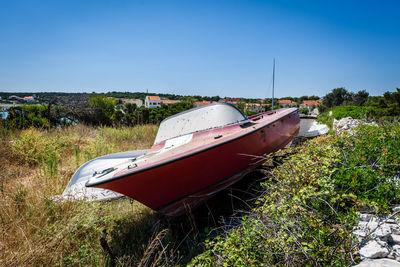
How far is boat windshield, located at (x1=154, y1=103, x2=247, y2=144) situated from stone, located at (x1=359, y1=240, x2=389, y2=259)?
8.16ft

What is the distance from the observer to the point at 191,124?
3.74 m

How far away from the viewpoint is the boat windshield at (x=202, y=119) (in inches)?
142

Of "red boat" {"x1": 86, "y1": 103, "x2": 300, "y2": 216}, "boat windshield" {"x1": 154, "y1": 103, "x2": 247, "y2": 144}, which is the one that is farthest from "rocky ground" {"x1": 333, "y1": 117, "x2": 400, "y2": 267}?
"boat windshield" {"x1": 154, "y1": 103, "x2": 247, "y2": 144}

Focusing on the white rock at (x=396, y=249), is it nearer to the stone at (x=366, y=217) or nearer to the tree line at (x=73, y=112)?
the stone at (x=366, y=217)

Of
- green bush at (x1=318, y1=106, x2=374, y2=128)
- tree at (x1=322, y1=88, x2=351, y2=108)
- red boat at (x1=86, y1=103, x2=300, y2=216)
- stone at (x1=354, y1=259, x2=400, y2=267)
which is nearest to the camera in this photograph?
stone at (x1=354, y1=259, x2=400, y2=267)

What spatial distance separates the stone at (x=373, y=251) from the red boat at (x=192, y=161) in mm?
1534

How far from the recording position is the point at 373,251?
53.2 inches

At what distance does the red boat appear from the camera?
7.58 feet

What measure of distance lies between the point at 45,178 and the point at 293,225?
3637mm

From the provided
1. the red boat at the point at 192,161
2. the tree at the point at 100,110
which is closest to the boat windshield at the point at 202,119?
the red boat at the point at 192,161

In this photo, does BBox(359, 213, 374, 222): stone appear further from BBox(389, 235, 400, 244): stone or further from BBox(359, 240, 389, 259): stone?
BBox(359, 240, 389, 259): stone

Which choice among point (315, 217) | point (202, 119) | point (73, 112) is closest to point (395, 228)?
point (315, 217)

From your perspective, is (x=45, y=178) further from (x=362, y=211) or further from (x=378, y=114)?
(x=378, y=114)

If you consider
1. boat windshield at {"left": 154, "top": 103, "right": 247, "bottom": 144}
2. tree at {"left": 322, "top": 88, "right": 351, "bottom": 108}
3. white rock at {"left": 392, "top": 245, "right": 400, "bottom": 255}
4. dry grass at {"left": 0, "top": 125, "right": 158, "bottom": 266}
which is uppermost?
tree at {"left": 322, "top": 88, "right": 351, "bottom": 108}
